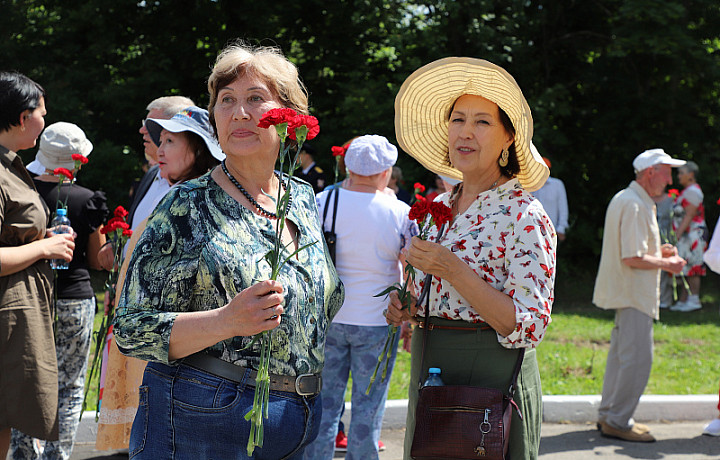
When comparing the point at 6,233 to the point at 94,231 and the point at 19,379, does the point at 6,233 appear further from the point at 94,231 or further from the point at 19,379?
the point at 94,231

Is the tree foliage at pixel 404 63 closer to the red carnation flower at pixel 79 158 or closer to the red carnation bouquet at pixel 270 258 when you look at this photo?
the red carnation flower at pixel 79 158

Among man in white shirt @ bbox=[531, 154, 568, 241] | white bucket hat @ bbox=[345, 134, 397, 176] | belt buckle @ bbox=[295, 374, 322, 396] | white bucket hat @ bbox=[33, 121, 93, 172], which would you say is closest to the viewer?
belt buckle @ bbox=[295, 374, 322, 396]

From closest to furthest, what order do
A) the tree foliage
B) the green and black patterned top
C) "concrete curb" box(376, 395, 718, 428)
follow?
1. the green and black patterned top
2. "concrete curb" box(376, 395, 718, 428)
3. the tree foliage

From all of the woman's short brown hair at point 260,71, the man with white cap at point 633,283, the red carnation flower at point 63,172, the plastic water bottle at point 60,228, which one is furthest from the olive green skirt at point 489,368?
the man with white cap at point 633,283

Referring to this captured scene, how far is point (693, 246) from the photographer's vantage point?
12.2m

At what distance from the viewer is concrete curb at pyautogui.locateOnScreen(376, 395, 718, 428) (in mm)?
6367

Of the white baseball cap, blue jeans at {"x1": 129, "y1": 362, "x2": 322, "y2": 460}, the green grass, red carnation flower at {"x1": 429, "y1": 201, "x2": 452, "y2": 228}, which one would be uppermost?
the white baseball cap

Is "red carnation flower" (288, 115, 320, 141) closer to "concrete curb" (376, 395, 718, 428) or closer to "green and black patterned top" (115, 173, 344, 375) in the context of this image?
"green and black patterned top" (115, 173, 344, 375)

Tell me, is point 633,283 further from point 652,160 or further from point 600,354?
point 600,354

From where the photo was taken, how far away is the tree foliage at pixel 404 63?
14.2 metres

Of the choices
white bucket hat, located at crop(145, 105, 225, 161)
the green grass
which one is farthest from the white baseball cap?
white bucket hat, located at crop(145, 105, 225, 161)

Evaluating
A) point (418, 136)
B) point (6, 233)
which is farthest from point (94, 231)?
point (418, 136)

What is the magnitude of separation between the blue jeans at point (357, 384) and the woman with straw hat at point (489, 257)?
5.11 ft

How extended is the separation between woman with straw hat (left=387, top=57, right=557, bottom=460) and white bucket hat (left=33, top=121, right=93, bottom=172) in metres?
2.54
